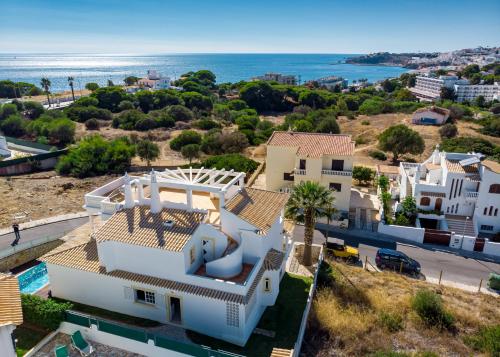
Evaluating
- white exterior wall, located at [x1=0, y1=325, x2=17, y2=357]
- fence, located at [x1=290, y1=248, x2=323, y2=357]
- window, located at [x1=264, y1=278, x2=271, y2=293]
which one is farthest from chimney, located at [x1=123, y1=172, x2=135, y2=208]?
fence, located at [x1=290, y1=248, x2=323, y2=357]

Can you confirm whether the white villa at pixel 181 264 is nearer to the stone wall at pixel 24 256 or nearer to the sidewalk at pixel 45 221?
the stone wall at pixel 24 256

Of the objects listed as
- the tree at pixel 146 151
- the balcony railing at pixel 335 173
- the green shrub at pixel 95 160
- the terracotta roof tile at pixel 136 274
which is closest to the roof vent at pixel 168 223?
the terracotta roof tile at pixel 136 274

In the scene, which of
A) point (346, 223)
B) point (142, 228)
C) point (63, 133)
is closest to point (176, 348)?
point (142, 228)

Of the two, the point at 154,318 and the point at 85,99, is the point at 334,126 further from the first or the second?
the point at 85,99

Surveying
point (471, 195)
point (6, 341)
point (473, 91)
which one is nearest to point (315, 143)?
point (471, 195)

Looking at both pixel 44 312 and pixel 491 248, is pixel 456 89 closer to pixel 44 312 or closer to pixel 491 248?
pixel 491 248

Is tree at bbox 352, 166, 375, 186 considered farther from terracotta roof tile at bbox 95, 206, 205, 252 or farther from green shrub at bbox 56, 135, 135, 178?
green shrub at bbox 56, 135, 135, 178
